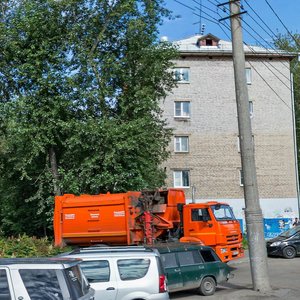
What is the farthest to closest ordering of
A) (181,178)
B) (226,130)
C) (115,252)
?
1. (226,130)
2. (181,178)
3. (115,252)

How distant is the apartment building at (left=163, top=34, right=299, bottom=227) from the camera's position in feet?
141

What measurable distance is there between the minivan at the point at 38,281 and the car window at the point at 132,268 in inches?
164

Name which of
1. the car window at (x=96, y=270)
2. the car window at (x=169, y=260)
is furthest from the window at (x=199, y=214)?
the car window at (x=96, y=270)

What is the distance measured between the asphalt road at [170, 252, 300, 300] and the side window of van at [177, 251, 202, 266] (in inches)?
37.1

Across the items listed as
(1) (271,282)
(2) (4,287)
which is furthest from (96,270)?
(1) (271,282)

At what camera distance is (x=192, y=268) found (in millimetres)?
13922

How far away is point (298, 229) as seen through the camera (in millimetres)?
25375

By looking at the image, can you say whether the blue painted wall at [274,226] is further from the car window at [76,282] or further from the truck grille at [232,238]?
the car window at [76,282]

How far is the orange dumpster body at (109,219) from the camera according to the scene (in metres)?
17.4

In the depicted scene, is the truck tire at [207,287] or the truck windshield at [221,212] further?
the truck windshield at [221,212]

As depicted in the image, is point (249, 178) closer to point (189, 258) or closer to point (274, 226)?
point (189, 258)

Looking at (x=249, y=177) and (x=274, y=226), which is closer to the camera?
(x=249, y=177)

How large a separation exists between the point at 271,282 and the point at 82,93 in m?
10.5

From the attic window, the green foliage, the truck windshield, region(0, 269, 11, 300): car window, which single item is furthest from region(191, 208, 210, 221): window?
the attic window
